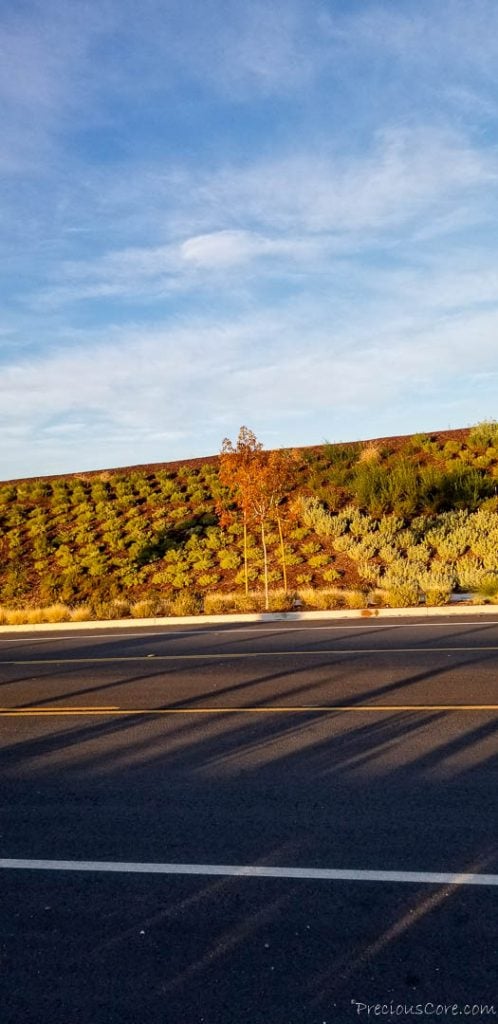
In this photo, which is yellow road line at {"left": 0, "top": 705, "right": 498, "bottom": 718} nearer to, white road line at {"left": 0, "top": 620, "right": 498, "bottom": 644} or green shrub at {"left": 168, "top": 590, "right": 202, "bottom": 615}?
white road line at {"left": 0, "top": 620, "right": 498, "bottom": 644}

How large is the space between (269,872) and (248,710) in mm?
3956

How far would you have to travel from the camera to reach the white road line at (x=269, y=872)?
14.2ft

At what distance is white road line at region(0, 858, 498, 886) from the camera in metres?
4.33

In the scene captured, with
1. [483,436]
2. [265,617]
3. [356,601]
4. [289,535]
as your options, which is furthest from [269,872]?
[483,436]

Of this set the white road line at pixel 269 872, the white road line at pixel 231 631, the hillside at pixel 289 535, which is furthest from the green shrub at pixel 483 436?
the white road line at pixel 269 872

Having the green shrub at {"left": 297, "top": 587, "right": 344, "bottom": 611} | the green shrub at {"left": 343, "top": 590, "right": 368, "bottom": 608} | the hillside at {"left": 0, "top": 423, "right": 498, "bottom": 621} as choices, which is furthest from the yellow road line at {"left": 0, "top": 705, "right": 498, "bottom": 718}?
the green shrub at {"left": 297, "top": 587, "right": 344, "bottom": 611}

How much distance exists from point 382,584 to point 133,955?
18786 mm

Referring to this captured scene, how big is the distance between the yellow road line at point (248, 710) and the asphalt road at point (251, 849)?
0.04 m

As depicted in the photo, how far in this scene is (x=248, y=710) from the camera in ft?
27.9

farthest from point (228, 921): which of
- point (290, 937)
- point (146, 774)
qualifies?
point (146, 774)

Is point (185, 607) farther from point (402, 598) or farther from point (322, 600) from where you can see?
point (402, 598)

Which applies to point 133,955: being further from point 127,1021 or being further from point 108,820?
point 108,820

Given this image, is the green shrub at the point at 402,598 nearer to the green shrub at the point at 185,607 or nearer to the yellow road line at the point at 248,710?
the green shrub at the point at 185,607

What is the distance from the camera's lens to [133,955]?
3773 mm
